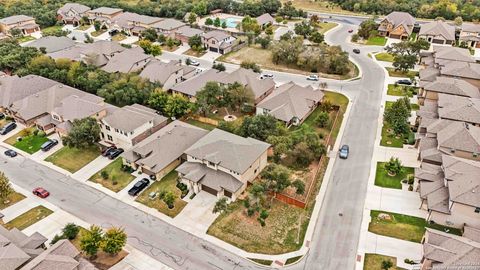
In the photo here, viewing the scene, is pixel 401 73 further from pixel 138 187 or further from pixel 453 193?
pixel 138 187

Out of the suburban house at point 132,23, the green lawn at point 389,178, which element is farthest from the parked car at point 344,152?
the suburban house at point 132,23

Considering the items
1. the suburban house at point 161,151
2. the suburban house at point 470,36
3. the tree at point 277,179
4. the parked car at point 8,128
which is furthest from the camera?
the suburban house at point 470,36

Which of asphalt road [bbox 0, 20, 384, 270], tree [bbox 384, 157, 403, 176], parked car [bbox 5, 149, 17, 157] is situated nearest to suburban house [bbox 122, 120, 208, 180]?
asphalt road [bbox 0, 20, 384, 270]

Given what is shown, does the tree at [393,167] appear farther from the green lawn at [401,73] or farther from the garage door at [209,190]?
the green lawn at [401,73]

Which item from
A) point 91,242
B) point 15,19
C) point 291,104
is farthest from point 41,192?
point 15,19

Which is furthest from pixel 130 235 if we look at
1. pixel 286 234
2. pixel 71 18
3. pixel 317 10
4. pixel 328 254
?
pixel 317 10

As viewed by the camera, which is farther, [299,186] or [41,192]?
[41,192]
